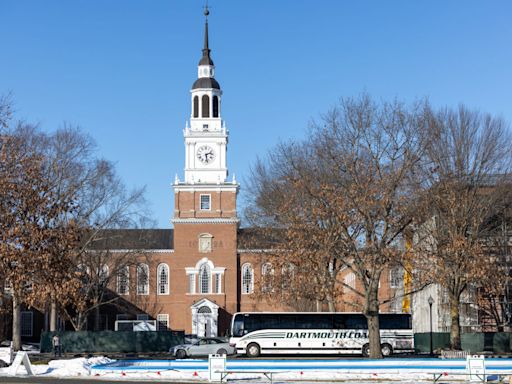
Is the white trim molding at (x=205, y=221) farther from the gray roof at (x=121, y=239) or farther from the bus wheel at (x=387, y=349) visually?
the bus wheel at (x=387, y=349)

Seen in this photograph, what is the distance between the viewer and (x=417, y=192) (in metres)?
36.4

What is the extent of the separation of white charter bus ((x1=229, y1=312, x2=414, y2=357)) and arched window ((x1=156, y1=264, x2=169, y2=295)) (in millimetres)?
32658

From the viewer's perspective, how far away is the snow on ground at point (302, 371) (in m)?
25.9

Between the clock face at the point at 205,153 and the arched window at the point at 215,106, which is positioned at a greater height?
the arched window at the point at 215,106

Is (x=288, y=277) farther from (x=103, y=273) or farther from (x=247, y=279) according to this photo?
(x=247, y=279)

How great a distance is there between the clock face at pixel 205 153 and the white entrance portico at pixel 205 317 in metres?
13.3

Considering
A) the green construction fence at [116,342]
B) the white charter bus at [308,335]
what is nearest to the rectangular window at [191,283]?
the green construction fence at [116,342]

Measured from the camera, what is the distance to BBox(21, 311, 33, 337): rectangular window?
75438mm

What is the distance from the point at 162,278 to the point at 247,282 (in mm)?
8315

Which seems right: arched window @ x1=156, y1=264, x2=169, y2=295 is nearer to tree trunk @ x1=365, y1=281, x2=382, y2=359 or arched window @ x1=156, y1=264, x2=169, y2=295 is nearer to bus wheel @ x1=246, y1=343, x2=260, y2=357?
bus wheel @ x1=246, y1=343, x2=260, y2=357

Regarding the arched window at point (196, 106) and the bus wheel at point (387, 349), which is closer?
the bus wheel at point (387, 349)

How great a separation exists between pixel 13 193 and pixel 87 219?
17264 millimetres

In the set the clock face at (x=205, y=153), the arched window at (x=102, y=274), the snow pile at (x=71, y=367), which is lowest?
the snow pile at (x=71, y=367)

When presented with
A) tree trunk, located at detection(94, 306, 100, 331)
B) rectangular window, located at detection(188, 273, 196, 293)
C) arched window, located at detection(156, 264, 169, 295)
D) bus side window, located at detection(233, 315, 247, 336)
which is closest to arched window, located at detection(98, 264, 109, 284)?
tree trunk, located at detection(94, 306, 100, 331)
